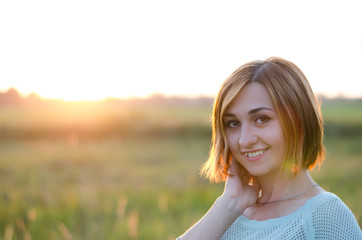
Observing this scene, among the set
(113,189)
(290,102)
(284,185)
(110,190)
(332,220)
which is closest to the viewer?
(332,220)

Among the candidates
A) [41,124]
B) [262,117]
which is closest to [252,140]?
[262,117]

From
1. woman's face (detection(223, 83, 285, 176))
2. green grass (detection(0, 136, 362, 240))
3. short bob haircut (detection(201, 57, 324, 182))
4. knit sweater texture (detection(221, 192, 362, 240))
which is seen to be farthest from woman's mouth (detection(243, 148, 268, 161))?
green grass (detection(0, 136, 362, 240))

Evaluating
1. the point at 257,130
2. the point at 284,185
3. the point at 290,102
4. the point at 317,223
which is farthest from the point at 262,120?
the point at 317,223

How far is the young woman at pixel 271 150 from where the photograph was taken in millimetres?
1933

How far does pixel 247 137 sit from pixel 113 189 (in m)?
6.16

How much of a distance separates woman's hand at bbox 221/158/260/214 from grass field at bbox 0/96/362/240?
2.64 meters

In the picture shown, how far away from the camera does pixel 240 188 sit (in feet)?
7.07

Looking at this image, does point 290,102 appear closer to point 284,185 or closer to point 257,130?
point 257,130

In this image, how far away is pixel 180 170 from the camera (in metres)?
10.2

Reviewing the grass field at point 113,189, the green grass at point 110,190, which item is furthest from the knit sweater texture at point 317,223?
the grass field at point 113,189

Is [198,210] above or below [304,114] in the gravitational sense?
below

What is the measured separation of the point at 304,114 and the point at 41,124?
58.8 feet

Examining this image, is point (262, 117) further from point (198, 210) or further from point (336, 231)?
point (198, 210)

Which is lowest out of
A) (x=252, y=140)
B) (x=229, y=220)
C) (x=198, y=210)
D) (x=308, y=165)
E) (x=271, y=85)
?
(x=198, y=210)
